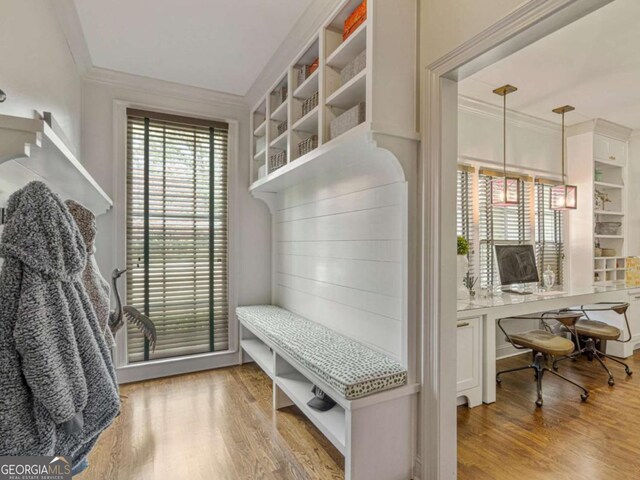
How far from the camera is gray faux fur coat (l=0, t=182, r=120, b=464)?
2.98 feet

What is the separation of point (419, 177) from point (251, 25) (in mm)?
1588

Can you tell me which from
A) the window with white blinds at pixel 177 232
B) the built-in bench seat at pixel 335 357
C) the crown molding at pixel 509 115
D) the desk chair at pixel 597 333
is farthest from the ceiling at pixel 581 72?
the window with white blinds at pixel 177 232

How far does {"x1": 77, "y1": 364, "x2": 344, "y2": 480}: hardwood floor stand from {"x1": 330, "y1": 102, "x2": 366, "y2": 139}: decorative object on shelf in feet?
6.08

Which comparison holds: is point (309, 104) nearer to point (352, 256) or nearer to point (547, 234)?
point (352, 256)

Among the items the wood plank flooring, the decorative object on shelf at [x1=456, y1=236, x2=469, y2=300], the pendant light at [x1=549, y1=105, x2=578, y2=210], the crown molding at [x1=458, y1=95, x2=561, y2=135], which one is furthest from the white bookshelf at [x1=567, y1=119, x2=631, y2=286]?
the decorative object on shelf at [x1=456, y1=236, x2=469, y2=300]

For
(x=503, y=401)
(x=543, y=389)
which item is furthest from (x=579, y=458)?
(x=543, y=389)

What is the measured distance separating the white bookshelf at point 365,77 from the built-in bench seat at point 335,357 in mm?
1147

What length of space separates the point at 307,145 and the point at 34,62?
1.47 m

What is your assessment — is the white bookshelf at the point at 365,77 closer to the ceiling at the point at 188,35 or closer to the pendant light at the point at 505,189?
the ceiling at the point at 188,35

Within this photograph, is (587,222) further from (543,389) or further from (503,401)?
(503,401)

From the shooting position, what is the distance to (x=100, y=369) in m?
1.11

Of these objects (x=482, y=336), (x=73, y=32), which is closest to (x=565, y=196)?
(x=482, y=336)

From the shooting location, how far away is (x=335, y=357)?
1.89 metres

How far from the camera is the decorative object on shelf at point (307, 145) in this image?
2.23m
